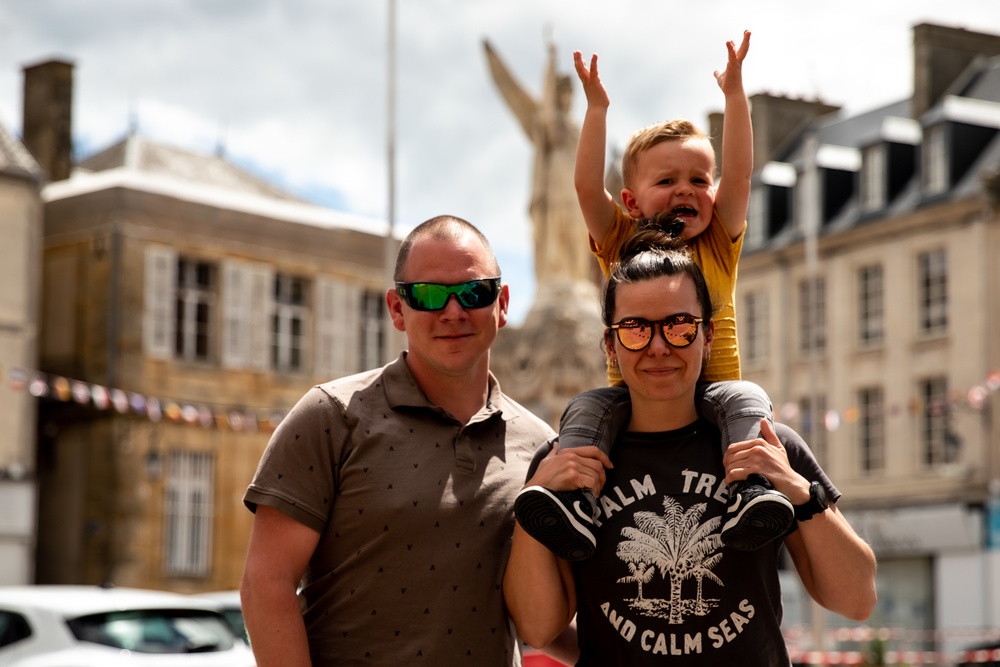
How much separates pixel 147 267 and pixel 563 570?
83.2 feet

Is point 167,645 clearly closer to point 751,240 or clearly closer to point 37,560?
point 37,560

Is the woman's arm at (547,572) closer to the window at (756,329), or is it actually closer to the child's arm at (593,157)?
the child's arm at (593,157)

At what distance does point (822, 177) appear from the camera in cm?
4034

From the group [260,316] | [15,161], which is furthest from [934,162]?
[15,161]

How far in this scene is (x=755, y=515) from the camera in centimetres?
337

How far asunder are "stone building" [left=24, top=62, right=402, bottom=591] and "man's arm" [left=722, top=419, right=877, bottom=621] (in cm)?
2407

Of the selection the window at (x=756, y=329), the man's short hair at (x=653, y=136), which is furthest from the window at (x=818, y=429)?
the man's short hair at (x=653, y=136)

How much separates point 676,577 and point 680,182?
45.8 inches

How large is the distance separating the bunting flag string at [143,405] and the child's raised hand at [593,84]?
62.1 feet

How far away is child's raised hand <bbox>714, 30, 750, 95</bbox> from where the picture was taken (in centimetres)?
420

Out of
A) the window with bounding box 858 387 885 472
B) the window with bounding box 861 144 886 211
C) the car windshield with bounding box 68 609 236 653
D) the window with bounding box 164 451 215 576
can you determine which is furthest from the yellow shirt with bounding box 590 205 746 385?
the window with bounding box 861 144 886 211

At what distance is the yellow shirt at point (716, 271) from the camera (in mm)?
4000

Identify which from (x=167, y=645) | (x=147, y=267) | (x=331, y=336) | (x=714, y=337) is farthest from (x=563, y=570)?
(x=331, y=336)

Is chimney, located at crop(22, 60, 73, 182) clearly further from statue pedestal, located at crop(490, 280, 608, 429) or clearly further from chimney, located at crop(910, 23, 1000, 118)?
chimney, located at crop(910, 23, 1000, 118)
